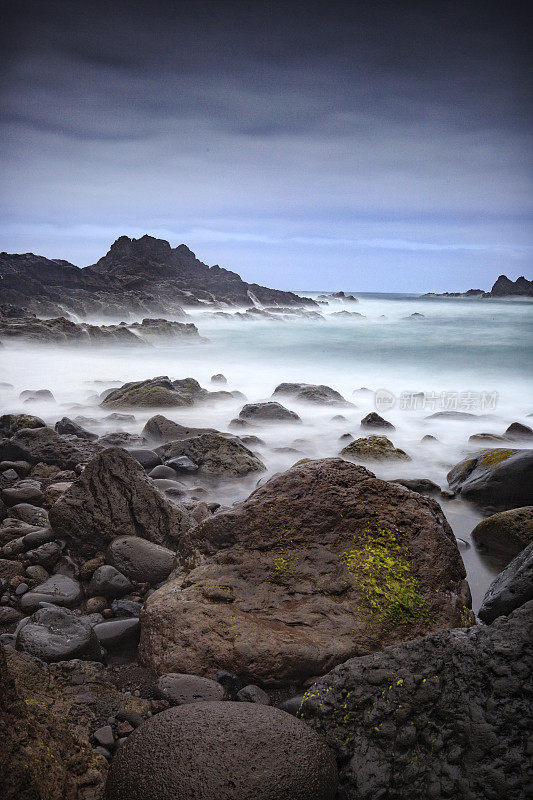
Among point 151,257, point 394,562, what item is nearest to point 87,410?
point 394,562

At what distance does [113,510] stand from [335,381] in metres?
12.0

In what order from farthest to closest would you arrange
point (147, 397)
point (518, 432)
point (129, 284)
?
1. point (129, 284)
2. point (147, 397)
3. point (518, 432)

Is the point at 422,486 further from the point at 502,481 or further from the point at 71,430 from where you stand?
the point at 71,430

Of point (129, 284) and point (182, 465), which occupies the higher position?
point (129, 284)

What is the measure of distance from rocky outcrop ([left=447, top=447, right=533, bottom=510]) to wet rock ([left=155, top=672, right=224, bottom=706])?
3.53m

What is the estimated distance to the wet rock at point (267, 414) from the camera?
336 inches

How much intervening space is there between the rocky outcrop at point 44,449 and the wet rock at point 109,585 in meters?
2.36

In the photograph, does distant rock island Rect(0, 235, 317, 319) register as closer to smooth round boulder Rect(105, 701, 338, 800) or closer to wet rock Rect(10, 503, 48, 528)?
wet rock Rect(10, 503, 48, 528)

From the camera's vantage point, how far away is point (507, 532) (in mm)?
4051

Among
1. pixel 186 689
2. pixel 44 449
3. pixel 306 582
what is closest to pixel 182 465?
pixel 44 449

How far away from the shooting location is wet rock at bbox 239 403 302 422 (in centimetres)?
855

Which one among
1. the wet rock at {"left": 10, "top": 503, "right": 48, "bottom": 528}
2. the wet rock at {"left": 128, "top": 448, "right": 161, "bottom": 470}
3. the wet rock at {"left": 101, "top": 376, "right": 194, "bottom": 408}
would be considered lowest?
the wet rock at {"left": 10, "top": 503, "right": 48, "bottom": 528}

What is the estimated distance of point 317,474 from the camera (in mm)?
3189

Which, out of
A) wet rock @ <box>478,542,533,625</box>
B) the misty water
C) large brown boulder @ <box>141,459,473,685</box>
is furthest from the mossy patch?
the misty water
